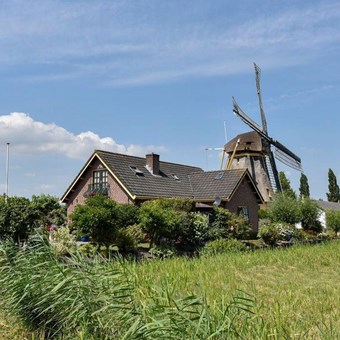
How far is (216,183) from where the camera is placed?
3102 centimetres

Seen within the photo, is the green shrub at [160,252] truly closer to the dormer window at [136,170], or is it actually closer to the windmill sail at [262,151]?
the dormer window at [136,170]

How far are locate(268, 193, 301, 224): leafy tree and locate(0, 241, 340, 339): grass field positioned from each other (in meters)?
16.3

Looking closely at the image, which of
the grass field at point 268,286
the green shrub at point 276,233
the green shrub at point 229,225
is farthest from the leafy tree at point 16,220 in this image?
the green shrub at point 276,233

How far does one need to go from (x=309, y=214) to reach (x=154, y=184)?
13076 mm

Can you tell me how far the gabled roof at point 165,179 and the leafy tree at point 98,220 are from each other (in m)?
8.10

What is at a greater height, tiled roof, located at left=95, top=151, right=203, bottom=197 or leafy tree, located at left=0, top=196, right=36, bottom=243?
tiled roof, located at left=95, top=151, right=203, bottom=197

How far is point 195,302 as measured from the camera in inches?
148

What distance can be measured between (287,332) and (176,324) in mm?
1136

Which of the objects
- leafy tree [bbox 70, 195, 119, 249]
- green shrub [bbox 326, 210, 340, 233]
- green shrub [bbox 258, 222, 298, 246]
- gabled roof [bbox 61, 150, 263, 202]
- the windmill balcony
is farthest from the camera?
green shrub [bbox 326, 210, 340, 233]

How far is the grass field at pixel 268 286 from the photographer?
169 inches

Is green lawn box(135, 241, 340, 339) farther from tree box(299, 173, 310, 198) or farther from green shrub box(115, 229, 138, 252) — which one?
tree box(299, 173, 310, 198)

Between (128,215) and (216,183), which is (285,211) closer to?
(216,183)

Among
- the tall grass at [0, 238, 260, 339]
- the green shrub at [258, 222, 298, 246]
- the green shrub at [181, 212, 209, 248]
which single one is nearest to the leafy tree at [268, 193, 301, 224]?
the green shrub at [258, 222, 298, 246]

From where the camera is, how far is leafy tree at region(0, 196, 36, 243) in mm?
17141
